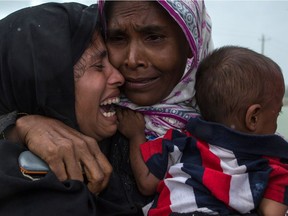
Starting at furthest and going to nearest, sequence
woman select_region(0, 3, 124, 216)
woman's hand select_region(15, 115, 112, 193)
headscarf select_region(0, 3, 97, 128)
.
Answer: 1. headscarf select_region(0, 3, 97, 128)
2. woman's hand select_region(15, 115, 112, 193)
3. woman select_region(0, 3, 124, 216)

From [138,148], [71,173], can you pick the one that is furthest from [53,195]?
[138,148]

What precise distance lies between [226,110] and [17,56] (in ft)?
2.86

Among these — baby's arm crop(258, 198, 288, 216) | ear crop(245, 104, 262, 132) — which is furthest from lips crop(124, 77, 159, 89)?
baby's arm crop(258, 198, 288, 216)

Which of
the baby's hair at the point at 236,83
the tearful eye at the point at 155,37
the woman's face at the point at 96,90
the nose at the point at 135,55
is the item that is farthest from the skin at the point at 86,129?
the baby's hair at the point at 236,83

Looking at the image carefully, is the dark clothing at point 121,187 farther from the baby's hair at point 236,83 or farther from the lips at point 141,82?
the baby's hair at point 236,83

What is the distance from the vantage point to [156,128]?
1.93 metres

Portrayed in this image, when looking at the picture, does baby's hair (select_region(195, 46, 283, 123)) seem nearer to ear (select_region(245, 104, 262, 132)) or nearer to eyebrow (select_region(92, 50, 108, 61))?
ear (select_region(245, 104, 262, 132))

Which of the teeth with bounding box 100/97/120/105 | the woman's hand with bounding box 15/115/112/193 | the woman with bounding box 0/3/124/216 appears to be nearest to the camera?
the woman with bounding box 0/3/124/216

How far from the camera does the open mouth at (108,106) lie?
74.7 inches

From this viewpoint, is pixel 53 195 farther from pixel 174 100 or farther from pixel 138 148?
pixel 174 100

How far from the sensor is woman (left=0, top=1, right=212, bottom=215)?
5.81 ft

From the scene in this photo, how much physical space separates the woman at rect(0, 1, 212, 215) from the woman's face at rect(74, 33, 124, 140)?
0.18ft

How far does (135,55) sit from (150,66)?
3.3 inches

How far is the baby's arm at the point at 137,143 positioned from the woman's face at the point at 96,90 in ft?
0.23
